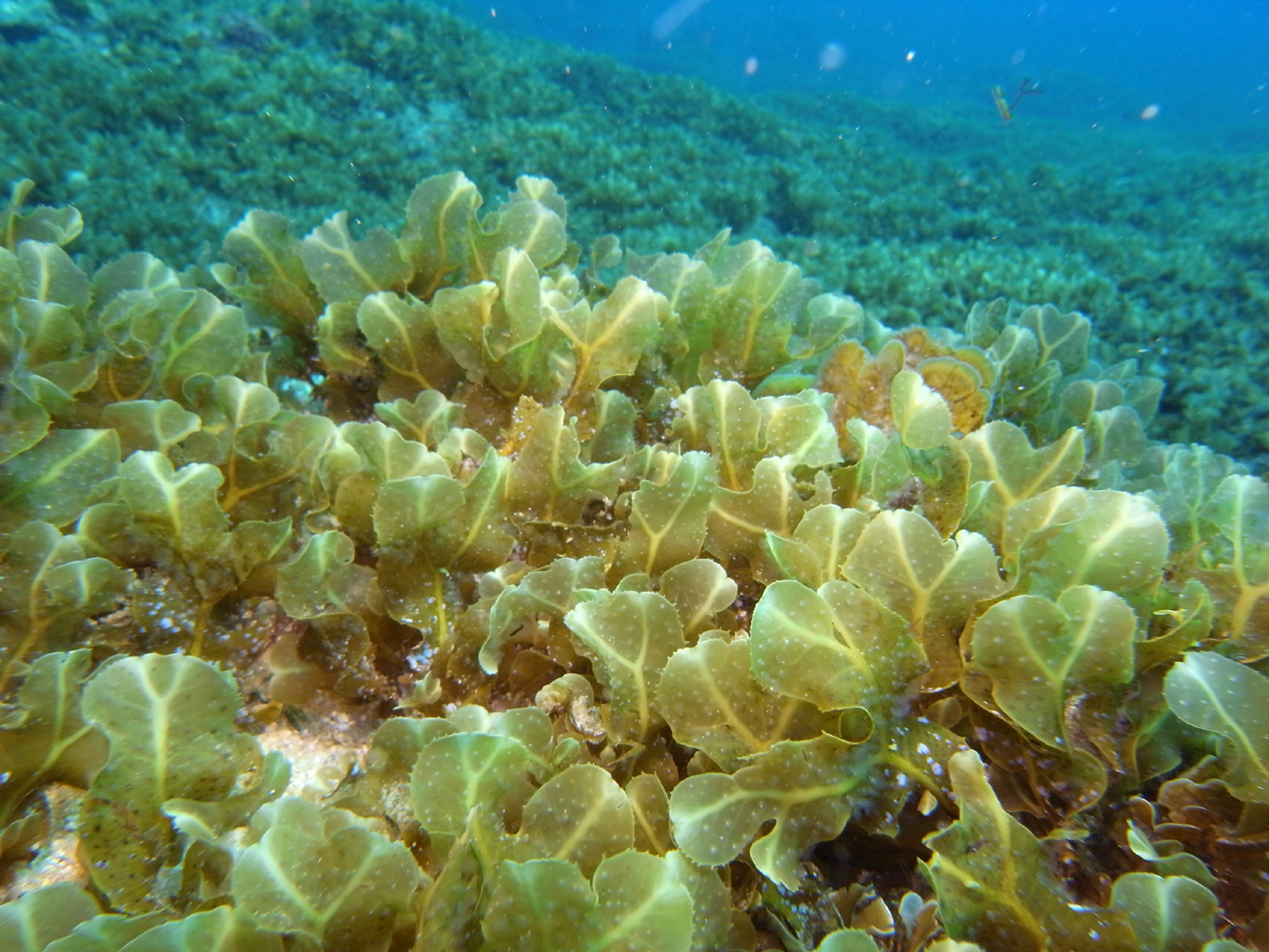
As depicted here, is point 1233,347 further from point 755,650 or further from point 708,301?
point 755,650

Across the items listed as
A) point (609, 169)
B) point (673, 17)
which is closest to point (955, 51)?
point (673, 17)

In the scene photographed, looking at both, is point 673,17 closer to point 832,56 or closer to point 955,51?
point 832,56

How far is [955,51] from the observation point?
1612 inches

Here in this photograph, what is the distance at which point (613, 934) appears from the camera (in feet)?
2.28

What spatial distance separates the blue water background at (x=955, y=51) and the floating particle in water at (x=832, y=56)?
1.28 feet

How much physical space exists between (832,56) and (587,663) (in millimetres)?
38100

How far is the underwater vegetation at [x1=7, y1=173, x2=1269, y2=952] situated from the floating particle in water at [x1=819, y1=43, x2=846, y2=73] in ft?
106

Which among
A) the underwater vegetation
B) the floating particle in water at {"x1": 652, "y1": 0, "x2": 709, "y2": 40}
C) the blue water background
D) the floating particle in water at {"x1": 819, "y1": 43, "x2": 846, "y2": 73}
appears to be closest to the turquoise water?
the underwater vegetation

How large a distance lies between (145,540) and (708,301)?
129 cm

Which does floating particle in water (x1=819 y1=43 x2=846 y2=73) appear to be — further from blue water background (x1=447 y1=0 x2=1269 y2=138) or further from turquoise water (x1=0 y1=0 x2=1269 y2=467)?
turquoise water (x1=0 y1=0 x2=1269 y2=467)

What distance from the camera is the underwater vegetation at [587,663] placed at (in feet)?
2.51

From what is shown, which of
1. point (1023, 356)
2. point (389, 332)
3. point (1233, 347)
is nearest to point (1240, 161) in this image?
point (1233, 347)

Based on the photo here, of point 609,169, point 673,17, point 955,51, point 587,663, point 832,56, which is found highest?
point 955,51

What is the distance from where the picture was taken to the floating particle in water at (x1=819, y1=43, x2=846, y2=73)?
29.1m
